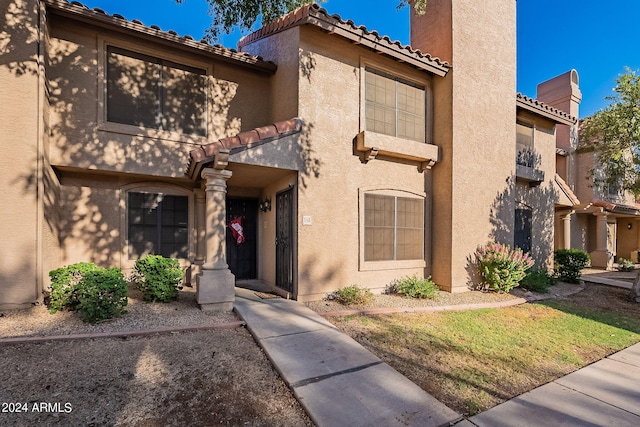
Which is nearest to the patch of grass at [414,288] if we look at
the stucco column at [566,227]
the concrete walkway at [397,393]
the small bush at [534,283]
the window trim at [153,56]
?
the small bush at [534,283]

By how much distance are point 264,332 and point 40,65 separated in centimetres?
679

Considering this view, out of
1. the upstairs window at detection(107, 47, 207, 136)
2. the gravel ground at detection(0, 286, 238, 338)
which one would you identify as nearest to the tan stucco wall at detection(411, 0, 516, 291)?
the gravel ground at detection(0, 286, 238, 338)

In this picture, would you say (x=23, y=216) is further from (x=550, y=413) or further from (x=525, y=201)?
(x=525, y=201)

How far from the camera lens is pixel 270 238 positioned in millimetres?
8289

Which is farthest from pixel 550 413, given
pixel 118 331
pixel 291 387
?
pixel 118 331

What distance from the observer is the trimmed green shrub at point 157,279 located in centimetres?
621

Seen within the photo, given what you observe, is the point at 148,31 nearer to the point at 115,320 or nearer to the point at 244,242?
the point at 244,242

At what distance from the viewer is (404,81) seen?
8.58 meters

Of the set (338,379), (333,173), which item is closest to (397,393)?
(338,379)

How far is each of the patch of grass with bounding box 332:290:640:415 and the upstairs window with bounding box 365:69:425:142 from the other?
4844 mm

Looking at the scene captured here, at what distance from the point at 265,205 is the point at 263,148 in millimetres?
2504

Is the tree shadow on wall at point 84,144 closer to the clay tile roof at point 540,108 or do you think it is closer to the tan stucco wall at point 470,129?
the tan stucco wall at point 470,129

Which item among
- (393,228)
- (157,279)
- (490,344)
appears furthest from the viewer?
(393,228)

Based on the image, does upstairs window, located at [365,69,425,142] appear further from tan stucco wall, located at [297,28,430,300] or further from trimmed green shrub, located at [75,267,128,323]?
trimmed green shrub, located at [75,267,128,323]
